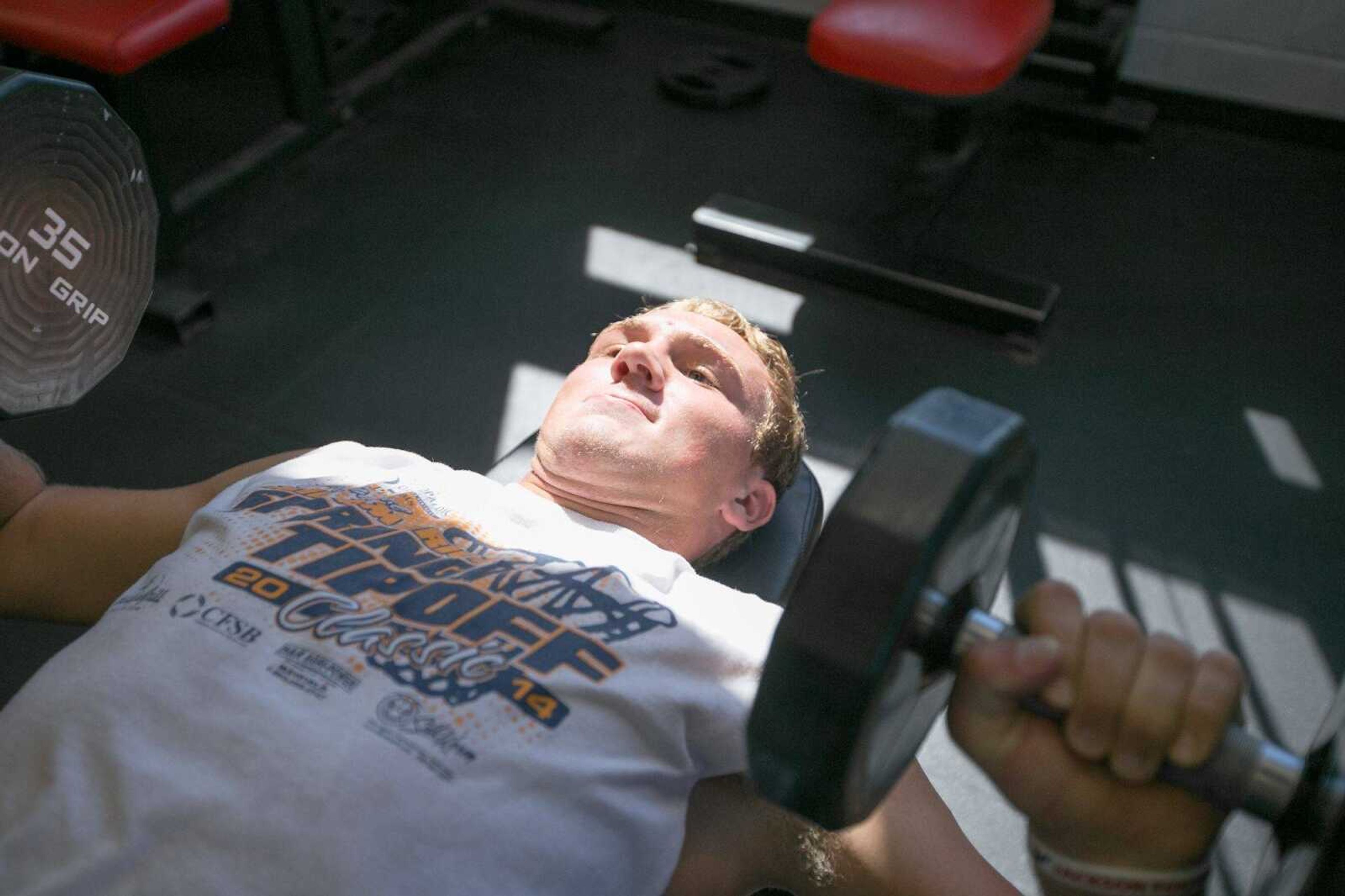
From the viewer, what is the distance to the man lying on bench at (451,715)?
764mm

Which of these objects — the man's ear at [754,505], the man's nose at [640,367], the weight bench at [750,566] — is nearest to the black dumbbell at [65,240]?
the weight bench at [750,566]

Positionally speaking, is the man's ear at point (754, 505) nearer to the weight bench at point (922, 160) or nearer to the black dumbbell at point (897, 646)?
the black dumbbell at point (897, 646)

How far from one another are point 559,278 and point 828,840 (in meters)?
1.79

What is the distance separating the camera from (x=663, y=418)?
4.50ft

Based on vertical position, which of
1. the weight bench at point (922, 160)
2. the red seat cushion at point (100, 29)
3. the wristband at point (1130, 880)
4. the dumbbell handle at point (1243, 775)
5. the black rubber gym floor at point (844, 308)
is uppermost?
the dumbbell handle at point (1243, 775)

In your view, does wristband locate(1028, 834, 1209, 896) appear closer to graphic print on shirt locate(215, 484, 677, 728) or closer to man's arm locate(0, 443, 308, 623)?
graphic print on shirt locate(215, 484, 677, 728)

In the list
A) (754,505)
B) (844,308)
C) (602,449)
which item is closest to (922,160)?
(844,308)

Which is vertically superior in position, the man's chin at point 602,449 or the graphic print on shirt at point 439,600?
the graphic print on shirt at point 439,600

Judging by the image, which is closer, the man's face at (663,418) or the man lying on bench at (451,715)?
the man lying on bench at (451,715)

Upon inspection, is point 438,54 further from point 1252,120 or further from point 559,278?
point 1252,120

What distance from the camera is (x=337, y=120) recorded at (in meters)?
3.13

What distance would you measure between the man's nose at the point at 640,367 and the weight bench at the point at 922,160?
1201mm

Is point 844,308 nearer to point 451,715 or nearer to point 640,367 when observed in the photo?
point 640,367

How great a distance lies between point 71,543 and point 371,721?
0.56 metres
